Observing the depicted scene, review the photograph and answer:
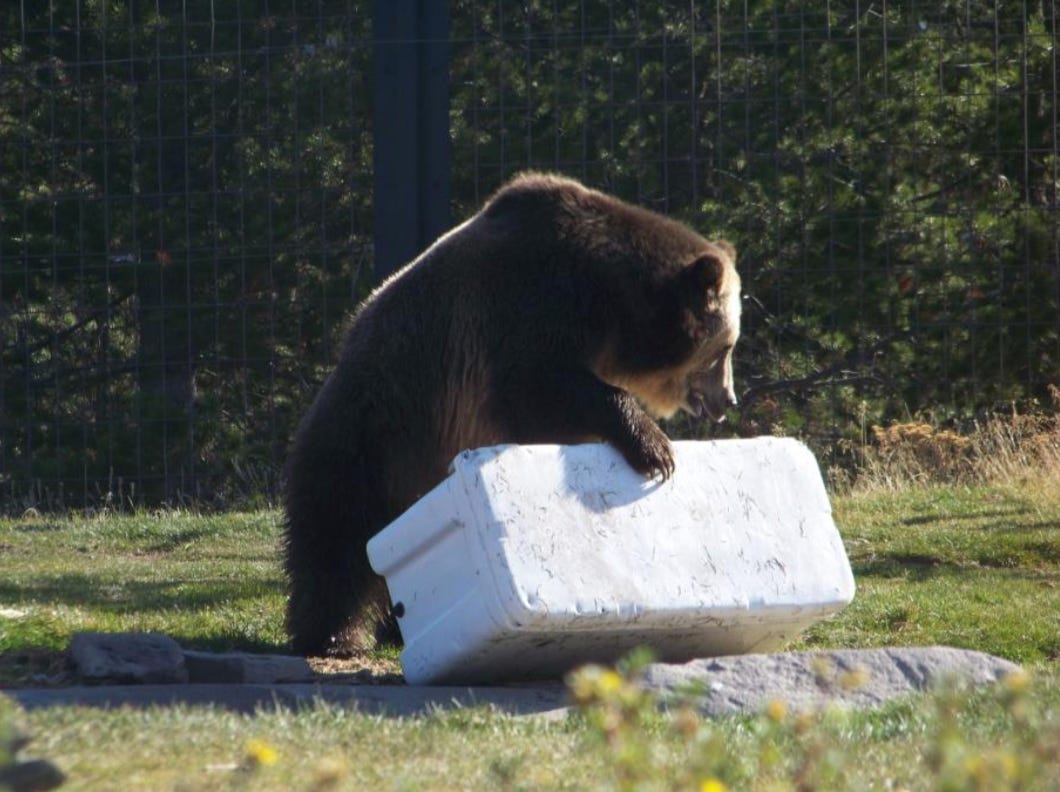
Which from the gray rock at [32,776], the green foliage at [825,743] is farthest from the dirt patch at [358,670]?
the gray rock at [32,776]

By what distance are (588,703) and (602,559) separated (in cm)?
242

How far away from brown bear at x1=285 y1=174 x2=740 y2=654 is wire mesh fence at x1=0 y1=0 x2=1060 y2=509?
534 cm

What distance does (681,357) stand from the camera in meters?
6.58

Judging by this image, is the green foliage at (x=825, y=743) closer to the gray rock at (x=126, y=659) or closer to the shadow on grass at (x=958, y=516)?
the gray rock at (x=126, y=659)

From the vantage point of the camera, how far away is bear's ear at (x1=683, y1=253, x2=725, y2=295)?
6410mm

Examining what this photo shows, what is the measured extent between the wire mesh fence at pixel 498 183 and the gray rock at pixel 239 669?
21.1 ft

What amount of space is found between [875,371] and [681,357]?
693cm

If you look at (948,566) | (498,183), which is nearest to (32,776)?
(948,566)

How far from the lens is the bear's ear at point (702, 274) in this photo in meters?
6.41

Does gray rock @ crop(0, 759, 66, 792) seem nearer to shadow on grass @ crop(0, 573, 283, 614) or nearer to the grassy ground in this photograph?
the grassy ground

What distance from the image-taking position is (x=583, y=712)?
2727 mm

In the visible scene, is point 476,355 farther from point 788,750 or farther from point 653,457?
point 788,750

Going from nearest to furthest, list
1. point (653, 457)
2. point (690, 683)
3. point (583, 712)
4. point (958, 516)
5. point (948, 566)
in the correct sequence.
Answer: point (583, 712), point (690, 683), point (653, 457), point (948, 566), point (958, 516)

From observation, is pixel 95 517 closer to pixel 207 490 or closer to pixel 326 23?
pixel 207 490
